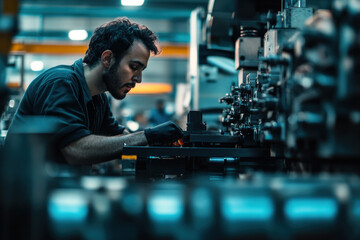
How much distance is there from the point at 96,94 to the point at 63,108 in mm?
→ 463

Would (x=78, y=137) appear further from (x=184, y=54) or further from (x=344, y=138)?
(x=184, y=54)

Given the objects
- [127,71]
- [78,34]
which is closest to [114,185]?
[127,71]

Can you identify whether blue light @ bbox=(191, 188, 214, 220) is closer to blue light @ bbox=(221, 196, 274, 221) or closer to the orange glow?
blue light @ bbox=(221, 196, 274, 221)

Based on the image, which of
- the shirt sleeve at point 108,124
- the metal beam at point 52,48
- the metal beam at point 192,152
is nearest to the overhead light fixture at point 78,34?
the metal beam at point 52,48

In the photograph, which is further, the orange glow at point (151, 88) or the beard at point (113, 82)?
the orange glow at point (151, 88)

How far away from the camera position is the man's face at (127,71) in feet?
6.39

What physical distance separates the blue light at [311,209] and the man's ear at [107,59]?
59.7 inches

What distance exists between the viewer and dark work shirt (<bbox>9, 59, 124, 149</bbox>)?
1.52 metres

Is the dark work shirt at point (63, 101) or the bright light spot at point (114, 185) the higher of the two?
the dark work shirt at point (63, 101)

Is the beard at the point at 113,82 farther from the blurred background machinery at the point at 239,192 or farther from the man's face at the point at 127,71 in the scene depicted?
the blurred background machinery at the point at 239,192

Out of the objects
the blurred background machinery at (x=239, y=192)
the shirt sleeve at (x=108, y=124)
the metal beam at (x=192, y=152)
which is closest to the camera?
the blurred background machinery at (x=239, y=192)

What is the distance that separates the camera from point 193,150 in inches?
51.6

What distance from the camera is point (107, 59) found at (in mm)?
1956

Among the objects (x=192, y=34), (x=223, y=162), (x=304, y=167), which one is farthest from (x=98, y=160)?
(x=192, y=34)
